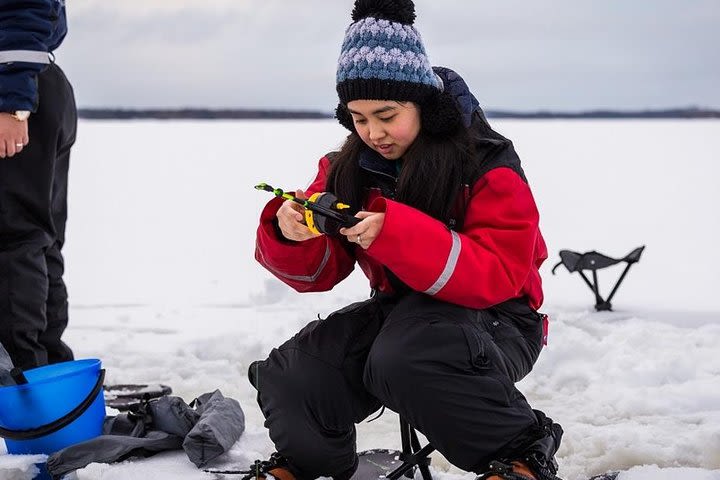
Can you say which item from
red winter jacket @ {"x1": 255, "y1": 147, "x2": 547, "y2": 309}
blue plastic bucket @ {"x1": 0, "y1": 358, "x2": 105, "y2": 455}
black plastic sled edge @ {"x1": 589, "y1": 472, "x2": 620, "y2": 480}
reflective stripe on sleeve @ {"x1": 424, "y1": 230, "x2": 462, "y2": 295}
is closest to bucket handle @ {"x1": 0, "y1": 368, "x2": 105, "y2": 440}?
blue plastic bucket @ {"x1": 0, "y1": 358, "x2": 105, "y2": 455}

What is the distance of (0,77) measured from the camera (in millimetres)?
2574

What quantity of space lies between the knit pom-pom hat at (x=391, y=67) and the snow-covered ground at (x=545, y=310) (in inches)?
40.4

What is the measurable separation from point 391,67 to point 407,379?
76 centimetres

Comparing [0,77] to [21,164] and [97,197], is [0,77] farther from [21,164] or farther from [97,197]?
[97,197]

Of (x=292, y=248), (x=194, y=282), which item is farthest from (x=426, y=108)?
(x=194, y=282)

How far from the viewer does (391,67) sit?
205cm

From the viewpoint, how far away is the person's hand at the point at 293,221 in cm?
203

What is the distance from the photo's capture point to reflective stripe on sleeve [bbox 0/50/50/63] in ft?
8.46

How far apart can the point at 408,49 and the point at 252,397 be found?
1582 mm

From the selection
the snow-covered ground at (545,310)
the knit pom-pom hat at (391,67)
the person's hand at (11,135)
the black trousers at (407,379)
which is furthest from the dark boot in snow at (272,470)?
the person's hand at (11,135)

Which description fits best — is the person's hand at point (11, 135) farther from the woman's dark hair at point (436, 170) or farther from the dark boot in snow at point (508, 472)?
the dark boot in snow at point (508, 472)

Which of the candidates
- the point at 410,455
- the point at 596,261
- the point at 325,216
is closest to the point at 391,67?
the point at 325,216

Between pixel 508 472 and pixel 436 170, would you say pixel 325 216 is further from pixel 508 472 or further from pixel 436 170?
pixel 508 472

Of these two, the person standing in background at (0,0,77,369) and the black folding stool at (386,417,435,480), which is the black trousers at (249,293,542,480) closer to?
the black folding stool at (386,417,435,480)
